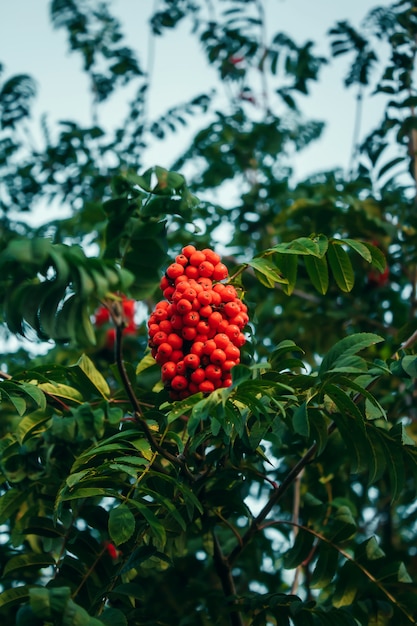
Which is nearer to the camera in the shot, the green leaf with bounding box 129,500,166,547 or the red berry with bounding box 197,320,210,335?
the green leaf with bounding box 129,500,166,547

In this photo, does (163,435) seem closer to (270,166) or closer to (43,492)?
(43,492)

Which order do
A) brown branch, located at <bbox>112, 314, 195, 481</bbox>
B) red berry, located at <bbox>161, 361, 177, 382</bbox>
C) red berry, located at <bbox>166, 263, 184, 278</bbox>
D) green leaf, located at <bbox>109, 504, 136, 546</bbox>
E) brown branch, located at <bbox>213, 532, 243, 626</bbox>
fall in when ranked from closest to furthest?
brown branch, located at <bbox>112, 314, 195, 481</bbox>
green leaf, located at <bbox>109, 504, 136, 546</bbox>
red berry, located at <bbox>161, 361, 177, 382</bbox>
red berry, located at <bbox>166, 263, 184, 278</bbox>
brown branch, located at <bbox>213, 532, 243, 626</bbox>

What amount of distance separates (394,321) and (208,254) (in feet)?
7.66

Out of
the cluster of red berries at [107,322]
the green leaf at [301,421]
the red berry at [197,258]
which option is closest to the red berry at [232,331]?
the red berry at [197,258]

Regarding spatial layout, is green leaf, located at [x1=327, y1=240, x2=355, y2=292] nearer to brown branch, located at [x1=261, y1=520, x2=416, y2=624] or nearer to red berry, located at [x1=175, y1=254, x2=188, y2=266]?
red berry, located at [x1=175, y1=254, x2=188, y2=266]

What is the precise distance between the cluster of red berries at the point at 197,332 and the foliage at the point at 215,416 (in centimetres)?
10

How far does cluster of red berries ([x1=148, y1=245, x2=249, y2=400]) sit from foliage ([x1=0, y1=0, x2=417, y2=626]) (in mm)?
96

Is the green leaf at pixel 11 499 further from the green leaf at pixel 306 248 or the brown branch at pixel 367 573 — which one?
the green leaf at pixel 306 248

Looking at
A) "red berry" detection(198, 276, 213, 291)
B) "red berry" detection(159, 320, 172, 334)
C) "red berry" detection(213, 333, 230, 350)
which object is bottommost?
"red berry" detection(213, 333, 230, 350)

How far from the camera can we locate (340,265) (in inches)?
99.7

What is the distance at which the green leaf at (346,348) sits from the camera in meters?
2.21

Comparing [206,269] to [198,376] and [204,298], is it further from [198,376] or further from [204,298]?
[198,376]

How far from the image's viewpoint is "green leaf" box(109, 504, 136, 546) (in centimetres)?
200

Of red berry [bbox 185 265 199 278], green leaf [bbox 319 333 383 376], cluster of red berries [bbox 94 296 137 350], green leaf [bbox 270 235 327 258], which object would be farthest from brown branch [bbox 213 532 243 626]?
cluster of red berries [bbox 94 296 137 350]
